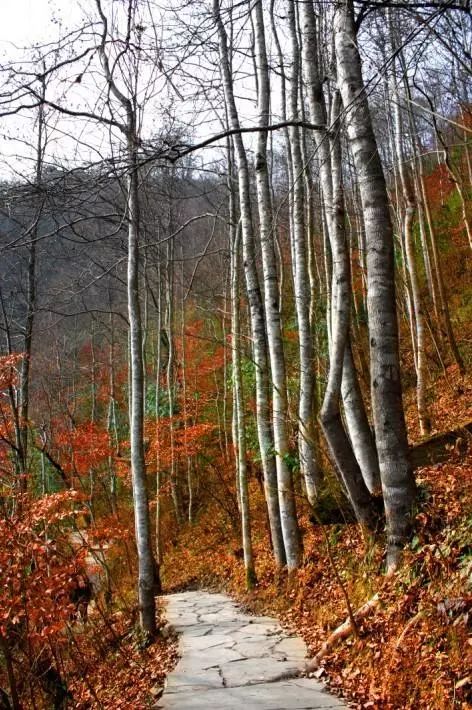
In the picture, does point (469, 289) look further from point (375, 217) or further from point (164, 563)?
point (375, 217)

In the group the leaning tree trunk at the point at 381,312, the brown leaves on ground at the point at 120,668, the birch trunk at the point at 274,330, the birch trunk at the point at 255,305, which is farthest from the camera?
the birch trunk at the point at 255,305

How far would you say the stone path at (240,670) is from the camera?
414 centimetres

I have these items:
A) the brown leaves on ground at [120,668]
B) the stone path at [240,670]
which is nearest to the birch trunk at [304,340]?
the stone path at [240,670]

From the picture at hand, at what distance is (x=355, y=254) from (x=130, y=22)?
50.2 ft

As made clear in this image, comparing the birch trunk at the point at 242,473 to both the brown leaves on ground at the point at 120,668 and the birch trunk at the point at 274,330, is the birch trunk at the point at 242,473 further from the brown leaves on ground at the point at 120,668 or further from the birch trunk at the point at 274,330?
the brown leaves on ground at the point at 120,668

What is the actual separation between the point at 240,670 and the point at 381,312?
3323 millimetres

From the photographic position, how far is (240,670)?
507 cm

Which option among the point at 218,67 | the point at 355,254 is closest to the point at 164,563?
the point at 218,67

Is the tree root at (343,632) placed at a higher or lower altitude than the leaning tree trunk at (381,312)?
lower

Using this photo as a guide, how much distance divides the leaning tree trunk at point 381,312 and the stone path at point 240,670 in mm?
1231

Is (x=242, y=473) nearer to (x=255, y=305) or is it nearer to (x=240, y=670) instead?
(x=255, y=305)

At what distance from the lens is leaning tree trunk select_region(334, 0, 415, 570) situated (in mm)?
4582

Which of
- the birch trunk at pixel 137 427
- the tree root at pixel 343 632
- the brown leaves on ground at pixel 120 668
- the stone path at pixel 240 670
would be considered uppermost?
the birch trunk at pixel 137 427

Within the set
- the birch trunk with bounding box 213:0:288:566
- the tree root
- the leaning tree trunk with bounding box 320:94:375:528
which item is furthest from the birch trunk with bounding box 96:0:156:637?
the tree root
